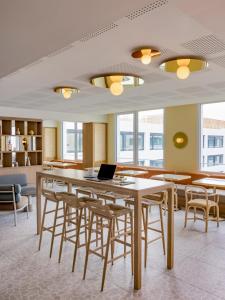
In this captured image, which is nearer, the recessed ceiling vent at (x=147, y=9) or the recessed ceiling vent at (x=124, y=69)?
the recessed ceiling vent at (x=147, y=9)

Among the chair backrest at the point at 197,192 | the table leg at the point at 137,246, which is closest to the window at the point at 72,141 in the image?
the chair backrest at the point at 197,192

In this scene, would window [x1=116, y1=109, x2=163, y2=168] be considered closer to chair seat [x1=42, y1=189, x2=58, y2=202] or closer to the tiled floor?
the tiled floor

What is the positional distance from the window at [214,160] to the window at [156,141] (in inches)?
58.0

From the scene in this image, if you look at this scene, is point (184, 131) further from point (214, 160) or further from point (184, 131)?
point (214, 160)

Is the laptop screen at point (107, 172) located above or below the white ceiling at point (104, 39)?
below

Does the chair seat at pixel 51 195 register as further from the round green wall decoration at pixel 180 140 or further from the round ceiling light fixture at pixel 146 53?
the round green wall decoration at pixel 180 140

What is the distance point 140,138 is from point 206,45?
571 cm

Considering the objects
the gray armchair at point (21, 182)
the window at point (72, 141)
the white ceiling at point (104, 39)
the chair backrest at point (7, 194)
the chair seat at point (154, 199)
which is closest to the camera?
the white ceiling at point (104, 39)

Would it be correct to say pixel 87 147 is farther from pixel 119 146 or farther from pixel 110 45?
pixel 110 45

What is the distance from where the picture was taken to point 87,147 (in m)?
9.02

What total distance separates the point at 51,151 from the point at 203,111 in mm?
7159

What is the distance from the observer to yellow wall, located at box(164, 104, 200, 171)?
6.60 m

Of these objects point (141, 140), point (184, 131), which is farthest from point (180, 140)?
point (141, 140)

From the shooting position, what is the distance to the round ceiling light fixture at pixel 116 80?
143 inches
